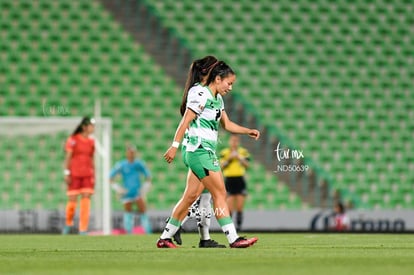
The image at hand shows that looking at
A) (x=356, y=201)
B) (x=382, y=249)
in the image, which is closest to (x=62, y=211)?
(x=356, y=201)

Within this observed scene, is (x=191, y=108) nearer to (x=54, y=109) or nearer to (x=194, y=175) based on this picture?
(x=194, y=175)

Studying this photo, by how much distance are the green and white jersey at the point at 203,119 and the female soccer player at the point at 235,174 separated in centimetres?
759

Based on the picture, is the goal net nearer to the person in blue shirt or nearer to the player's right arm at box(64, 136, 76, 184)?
the person in blue shirt

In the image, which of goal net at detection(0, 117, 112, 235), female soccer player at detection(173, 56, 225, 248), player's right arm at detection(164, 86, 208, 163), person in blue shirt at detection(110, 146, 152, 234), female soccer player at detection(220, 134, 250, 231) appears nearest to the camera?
player's right arm at detection(164, 86, 208, 163)

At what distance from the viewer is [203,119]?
32.6ft

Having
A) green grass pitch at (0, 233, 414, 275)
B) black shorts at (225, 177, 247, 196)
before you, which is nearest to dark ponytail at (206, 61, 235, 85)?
green grass pitch at (0, 233, 414, 275)

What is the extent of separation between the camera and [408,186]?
870 inches

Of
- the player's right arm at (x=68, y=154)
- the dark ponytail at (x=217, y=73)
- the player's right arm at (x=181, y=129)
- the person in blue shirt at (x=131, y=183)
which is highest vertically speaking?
the dark ponytail at (x=217, y=73)

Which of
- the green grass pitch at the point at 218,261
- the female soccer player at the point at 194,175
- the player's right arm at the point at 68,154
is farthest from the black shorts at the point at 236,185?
the green grass pitch at the point at 218,261

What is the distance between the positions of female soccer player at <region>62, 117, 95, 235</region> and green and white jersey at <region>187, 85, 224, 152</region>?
6.94 meters

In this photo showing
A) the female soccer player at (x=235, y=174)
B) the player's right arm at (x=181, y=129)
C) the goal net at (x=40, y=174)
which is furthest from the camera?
the goal net at (x=40, y=174)

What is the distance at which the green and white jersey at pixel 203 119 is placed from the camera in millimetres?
9844

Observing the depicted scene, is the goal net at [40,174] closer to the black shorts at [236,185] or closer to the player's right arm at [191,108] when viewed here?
the black shorts at [236,185]

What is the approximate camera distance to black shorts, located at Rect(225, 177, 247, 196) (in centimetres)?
1808
